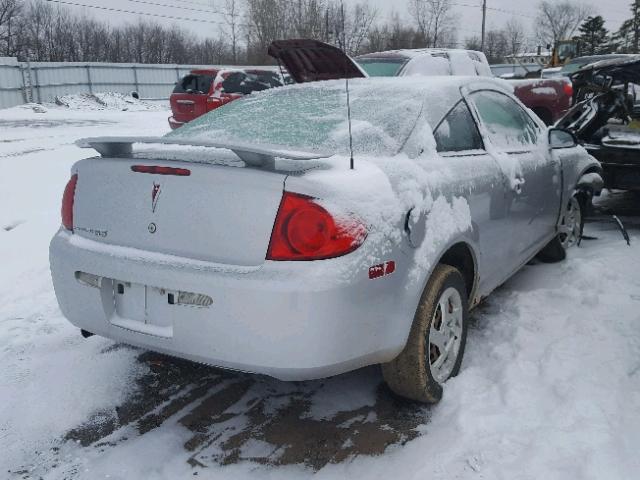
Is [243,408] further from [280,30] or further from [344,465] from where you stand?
[280,30]

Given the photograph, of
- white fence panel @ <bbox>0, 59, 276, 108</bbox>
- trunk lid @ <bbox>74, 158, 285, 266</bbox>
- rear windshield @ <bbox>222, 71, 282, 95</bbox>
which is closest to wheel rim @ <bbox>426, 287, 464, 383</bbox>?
trunk lid @ <bbox>74, 158, 285, 266</bbox>

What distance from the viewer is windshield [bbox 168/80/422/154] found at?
275cm

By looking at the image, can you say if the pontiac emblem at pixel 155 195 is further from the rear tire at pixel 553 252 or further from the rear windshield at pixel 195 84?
the rear windshield at pixel 195 84

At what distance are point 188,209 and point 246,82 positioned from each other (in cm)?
1135

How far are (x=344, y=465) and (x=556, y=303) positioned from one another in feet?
7.04

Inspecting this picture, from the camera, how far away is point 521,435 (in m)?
2.47

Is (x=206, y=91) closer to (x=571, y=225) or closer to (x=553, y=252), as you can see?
(x=571, y=225)

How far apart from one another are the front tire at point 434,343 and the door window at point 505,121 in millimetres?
1102

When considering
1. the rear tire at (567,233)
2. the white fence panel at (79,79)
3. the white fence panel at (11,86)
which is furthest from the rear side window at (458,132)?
the white fence panel at (11,86)

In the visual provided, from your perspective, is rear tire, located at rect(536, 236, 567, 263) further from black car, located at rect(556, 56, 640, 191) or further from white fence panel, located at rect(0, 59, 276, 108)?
white fence panel, located at rect(0, 59, 276, 108)

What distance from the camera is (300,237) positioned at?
7.18ft

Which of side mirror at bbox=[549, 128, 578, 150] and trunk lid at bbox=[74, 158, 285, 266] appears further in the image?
side mirror at bbox=[549, 128, 578, 150]

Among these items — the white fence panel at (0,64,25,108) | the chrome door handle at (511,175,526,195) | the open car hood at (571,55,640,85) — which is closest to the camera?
the chrome door handle at (511,175,526,195)

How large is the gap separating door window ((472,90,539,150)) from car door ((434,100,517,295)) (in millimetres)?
226
